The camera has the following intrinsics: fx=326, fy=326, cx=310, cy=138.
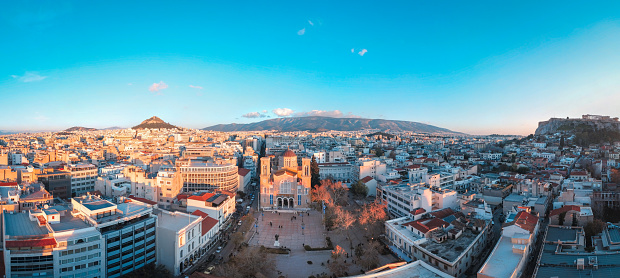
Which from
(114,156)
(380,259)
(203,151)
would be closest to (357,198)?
(380,259)

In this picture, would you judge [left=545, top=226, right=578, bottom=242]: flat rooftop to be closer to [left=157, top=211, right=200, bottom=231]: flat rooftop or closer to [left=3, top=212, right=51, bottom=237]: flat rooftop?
[left=157, top=211, right=200, bottom=231]: flat rooftop

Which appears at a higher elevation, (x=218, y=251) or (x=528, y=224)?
(x=528, y=224)

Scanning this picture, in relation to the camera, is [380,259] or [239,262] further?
[380,259]

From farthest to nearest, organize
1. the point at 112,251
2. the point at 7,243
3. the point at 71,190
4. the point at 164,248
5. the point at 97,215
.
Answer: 1. the point at 71,190
2. the point at 164,248
3. the point at 97,215
4. the point at 112,251
5. the point at 7,243

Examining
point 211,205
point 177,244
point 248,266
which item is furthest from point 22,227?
point 248,266

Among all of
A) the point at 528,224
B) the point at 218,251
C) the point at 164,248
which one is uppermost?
the point at 528,224

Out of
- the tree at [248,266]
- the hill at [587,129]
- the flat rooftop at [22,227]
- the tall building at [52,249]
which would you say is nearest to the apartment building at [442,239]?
the tree at [248,266]

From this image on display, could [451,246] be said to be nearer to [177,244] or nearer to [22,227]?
[177,244]

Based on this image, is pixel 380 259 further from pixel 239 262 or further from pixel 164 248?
pixel 164 248
